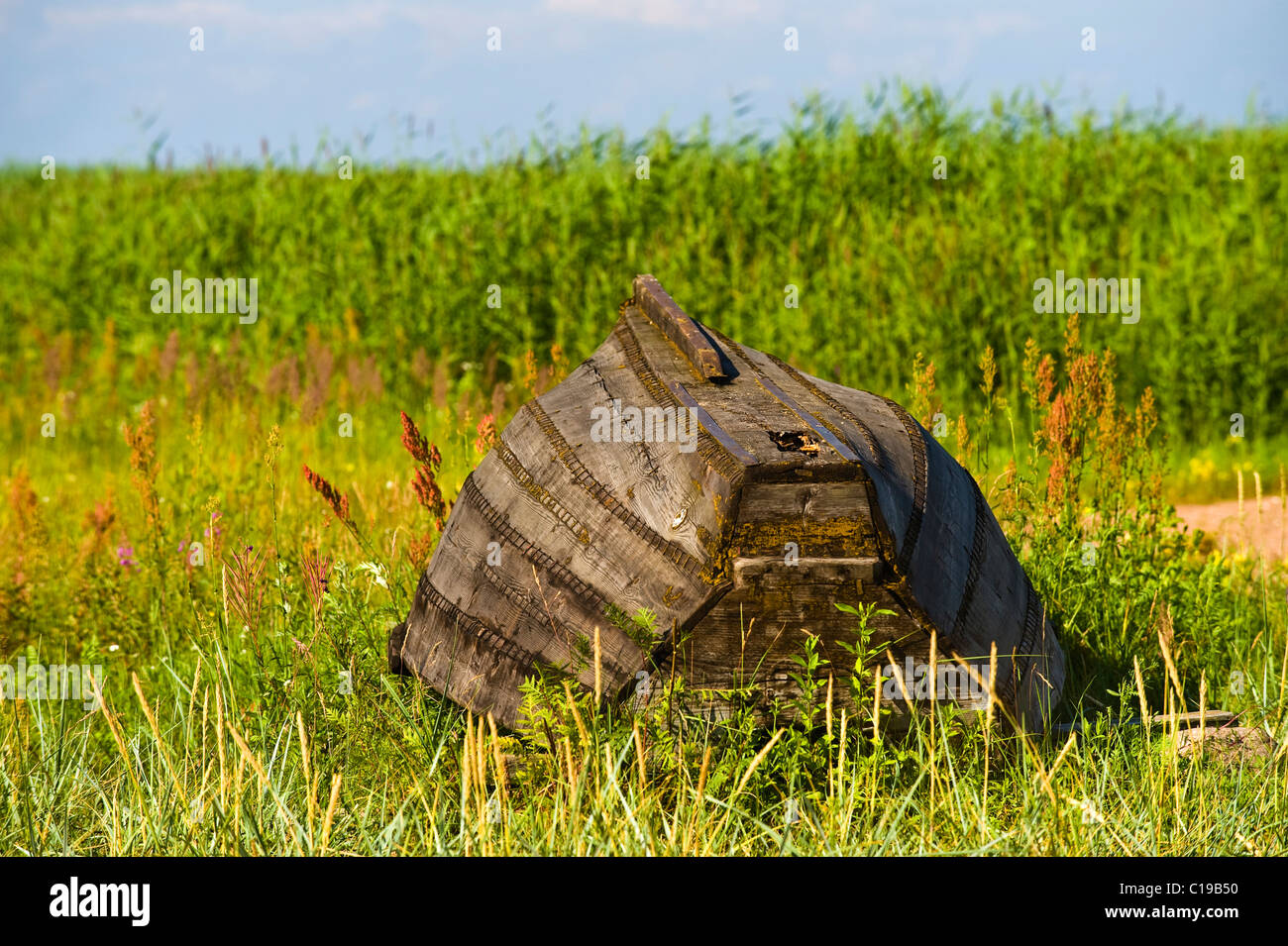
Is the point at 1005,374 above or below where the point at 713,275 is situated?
below

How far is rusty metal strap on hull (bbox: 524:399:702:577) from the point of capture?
262cm

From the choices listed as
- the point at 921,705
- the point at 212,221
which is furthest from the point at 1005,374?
the point at 212,221

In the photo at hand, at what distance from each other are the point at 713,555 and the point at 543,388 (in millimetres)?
2685

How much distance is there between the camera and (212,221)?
12.3m

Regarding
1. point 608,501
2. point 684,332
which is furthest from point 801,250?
point 608,501

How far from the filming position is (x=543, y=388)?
5.11 meters

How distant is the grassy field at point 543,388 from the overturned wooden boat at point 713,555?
123mm

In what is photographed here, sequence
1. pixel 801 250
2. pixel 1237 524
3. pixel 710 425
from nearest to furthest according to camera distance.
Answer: pixel 710 425, pixel 1237 524, pixel 801 250

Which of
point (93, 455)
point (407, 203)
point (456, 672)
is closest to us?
point (456, 672)

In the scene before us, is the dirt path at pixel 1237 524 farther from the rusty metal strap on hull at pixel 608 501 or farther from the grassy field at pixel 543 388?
the rusty metal strap on hull at pixel 608 501

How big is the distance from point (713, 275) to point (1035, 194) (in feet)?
10.9

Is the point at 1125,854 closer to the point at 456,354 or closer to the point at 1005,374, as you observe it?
the point at 1005,374

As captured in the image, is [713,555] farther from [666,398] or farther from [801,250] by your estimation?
[801,250]
